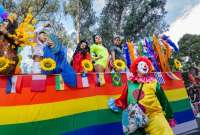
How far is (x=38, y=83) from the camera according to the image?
18.7 feet

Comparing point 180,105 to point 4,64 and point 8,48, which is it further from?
point 4,64

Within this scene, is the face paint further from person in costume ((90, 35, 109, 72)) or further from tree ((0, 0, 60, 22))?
tree ((0, 0, 60, 22))

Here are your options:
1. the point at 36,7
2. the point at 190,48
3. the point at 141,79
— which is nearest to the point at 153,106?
the point at 141,79

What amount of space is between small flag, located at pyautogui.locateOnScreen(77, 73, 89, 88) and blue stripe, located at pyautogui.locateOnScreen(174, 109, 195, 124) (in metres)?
2.39

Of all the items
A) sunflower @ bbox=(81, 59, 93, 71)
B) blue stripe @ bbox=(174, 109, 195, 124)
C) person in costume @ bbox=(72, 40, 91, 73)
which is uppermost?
person in costume @ bbox=(72, 40, 91, 73)

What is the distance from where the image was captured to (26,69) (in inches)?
248

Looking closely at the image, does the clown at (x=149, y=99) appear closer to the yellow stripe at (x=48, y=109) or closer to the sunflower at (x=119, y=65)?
the yellow stripe at (x=48, y=109)

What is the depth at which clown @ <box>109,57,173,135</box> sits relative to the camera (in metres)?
5.61

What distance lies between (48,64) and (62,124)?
0.89 m

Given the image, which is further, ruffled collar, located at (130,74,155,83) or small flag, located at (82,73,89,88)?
small flag, located at (82,73,89,88)

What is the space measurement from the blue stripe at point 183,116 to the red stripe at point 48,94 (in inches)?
73.0

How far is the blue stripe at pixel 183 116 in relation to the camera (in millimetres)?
8042

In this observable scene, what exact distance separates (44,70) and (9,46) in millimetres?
642

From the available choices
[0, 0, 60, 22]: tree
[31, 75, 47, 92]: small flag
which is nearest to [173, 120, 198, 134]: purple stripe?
[31, 75, 47, 92]: small flag
